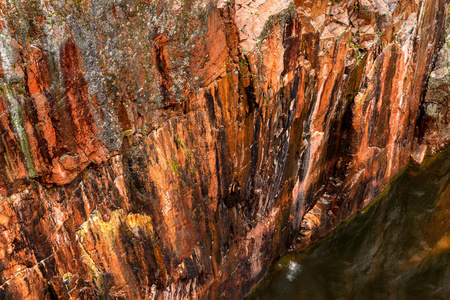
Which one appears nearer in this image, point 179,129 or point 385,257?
point 179,129

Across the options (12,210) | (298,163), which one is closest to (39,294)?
(12,210)

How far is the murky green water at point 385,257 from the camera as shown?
660 cm

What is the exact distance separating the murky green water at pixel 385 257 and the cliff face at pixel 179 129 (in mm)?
481

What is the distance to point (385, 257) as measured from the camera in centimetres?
718

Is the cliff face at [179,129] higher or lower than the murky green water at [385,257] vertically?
higher

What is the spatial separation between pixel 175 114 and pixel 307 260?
4.23 metres

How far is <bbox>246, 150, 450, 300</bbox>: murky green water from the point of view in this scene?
21.6 ft

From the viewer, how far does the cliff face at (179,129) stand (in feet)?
12.4

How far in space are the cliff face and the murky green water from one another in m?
0.48

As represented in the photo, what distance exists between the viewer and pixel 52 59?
3658 millimetres

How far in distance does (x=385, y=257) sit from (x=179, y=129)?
4.96 m

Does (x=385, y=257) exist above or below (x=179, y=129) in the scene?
below

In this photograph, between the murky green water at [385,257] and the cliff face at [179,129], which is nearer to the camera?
the cliff face at [179,129]

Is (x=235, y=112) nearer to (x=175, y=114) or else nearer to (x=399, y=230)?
(x=175, y=114)
